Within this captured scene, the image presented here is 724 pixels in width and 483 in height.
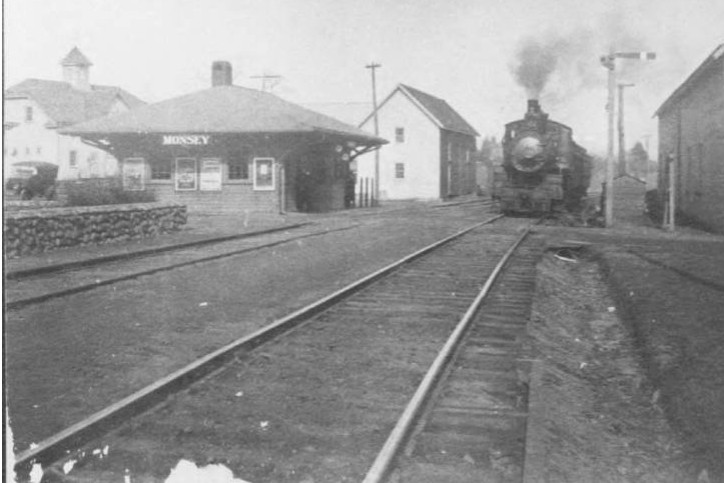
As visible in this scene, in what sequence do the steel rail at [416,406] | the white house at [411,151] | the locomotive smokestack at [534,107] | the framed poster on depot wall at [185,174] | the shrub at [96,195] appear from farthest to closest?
the white house at [411,151]
the framed poster on depot wall at [185,174]
the locomotive smokestack at [534,107]
the shrub at [96,195]
the steel rail at [416,406]

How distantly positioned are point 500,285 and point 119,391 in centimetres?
635

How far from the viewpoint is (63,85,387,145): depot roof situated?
25.8 metres

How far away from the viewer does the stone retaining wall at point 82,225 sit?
1195 cm

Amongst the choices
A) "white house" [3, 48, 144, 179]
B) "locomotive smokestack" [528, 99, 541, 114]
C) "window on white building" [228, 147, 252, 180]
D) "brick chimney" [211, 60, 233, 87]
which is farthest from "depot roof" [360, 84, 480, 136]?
"locomotive smokestack" [528, 99, 541, 114]

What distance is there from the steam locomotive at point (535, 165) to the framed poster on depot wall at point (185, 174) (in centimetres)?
1127

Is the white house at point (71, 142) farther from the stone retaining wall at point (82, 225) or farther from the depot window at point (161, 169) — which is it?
the stone retaining wall at point (82, 225)

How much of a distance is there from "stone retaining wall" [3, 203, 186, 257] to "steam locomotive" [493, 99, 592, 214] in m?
12.2

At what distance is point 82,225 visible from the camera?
13.6 metres

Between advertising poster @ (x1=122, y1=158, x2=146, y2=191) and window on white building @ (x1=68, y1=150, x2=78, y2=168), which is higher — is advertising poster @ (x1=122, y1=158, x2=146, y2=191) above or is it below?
below

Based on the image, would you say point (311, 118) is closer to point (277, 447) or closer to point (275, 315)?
point (275, 315)

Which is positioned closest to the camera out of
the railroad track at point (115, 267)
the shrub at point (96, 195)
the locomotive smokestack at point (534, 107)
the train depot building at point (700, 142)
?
the railroad track at point (115, 267)

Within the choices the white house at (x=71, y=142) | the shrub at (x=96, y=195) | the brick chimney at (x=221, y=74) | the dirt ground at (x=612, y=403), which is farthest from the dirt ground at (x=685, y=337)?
Answer: the brick chimney at (x=221, y=74)

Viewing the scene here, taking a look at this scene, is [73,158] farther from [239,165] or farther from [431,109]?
[431,109]

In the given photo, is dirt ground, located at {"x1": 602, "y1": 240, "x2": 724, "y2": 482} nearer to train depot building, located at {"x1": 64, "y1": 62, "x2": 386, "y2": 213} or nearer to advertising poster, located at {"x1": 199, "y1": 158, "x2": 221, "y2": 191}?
train depot building, located at {"x1": 64, "y1": 62, "x2": 386, "y2": 213}
